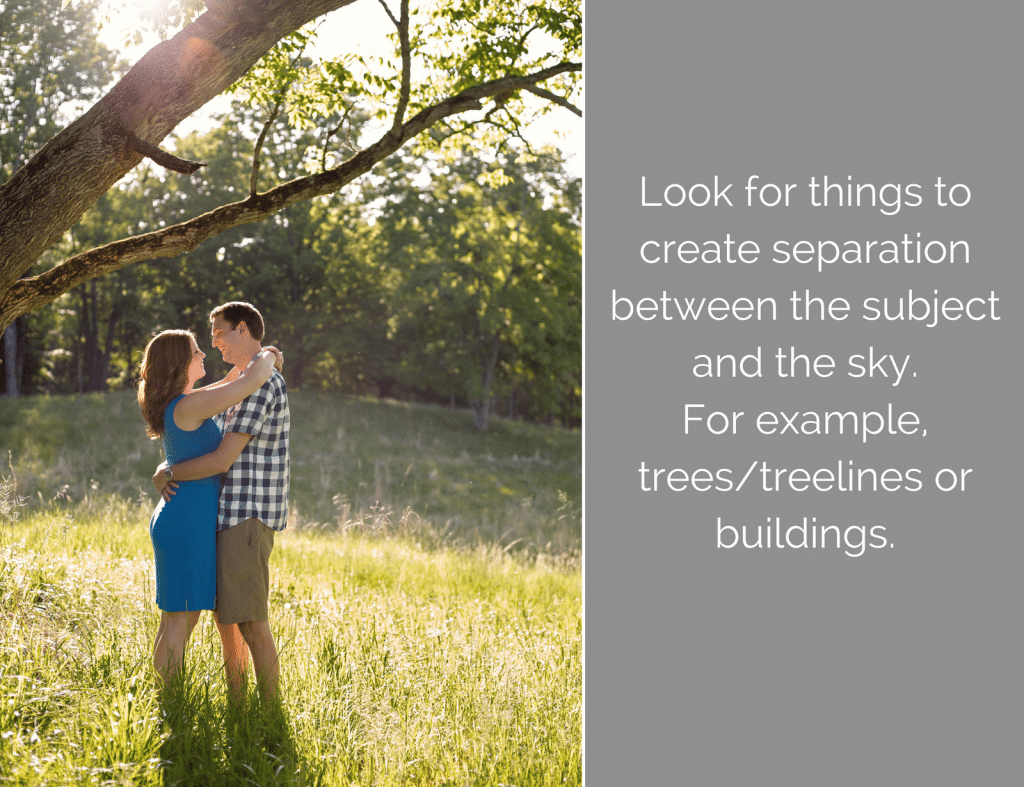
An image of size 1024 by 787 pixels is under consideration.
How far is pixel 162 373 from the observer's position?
3541mm

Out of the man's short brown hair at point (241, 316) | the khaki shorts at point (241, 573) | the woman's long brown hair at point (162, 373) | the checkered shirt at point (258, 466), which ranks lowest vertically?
the khaki shorts at point (241, 573)

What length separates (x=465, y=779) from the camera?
311cm

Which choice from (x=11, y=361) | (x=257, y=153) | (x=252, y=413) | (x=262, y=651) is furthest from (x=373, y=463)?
(x=252, y=413)

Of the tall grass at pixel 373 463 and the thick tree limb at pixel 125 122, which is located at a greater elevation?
the thick tree limb at pixel 125 122

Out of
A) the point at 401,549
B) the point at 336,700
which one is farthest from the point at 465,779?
the point at 401,549

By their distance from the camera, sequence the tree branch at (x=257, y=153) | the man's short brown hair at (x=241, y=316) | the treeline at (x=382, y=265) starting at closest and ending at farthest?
the man's short brown hair at (x=241, y=316) < the tree branch at (x=257, y=153) < the treeline at (x=382, y=265)

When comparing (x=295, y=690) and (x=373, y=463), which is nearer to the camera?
Result: (x=295, y=690)

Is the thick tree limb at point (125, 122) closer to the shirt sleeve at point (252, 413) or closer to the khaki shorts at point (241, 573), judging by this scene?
the shirt sleeve at point (252, 413)

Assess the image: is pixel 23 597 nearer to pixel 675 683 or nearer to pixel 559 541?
pixel 675 683

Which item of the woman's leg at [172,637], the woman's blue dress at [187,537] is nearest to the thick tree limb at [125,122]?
the woman's blue dress at [187,537]

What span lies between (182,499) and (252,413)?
50 cm

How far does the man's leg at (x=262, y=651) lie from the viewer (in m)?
3.48

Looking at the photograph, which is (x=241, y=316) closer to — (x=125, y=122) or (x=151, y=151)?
(x=151, y=151)

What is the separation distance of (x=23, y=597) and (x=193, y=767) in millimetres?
2135
